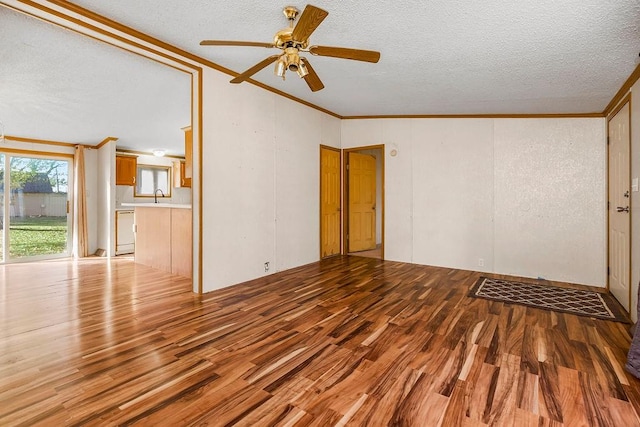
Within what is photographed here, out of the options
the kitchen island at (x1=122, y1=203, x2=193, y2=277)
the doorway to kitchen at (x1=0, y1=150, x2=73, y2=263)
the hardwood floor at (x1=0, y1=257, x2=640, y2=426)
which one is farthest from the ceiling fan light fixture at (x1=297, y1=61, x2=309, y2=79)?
the doorway to kitchen at (x1=0, y1=150, x2=73, y2=263)

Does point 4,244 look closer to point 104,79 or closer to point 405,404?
point 104,79

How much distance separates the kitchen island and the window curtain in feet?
6.59

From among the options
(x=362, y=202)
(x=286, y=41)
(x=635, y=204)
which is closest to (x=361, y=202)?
(x=362, y=202)

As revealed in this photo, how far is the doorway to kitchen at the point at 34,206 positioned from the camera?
611 centimetres

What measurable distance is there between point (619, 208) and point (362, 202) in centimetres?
399

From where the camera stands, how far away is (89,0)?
2.43 m

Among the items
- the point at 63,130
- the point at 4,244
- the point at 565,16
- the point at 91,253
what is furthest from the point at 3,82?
the point at 565,16

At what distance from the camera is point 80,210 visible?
6887 mm

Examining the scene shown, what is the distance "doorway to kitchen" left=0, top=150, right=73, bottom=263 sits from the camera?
6105 mm

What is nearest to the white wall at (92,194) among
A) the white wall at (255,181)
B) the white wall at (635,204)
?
the white wall at (255,181)

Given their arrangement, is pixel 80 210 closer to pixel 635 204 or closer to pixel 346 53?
pixel 346 53

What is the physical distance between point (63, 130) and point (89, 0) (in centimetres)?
462

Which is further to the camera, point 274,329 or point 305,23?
point 274,329

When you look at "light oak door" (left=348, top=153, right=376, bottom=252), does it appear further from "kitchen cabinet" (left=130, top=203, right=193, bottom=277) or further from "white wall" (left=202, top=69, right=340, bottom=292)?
"kitchen cabinet" (left=130, top=203, right=193, bottom=277)
